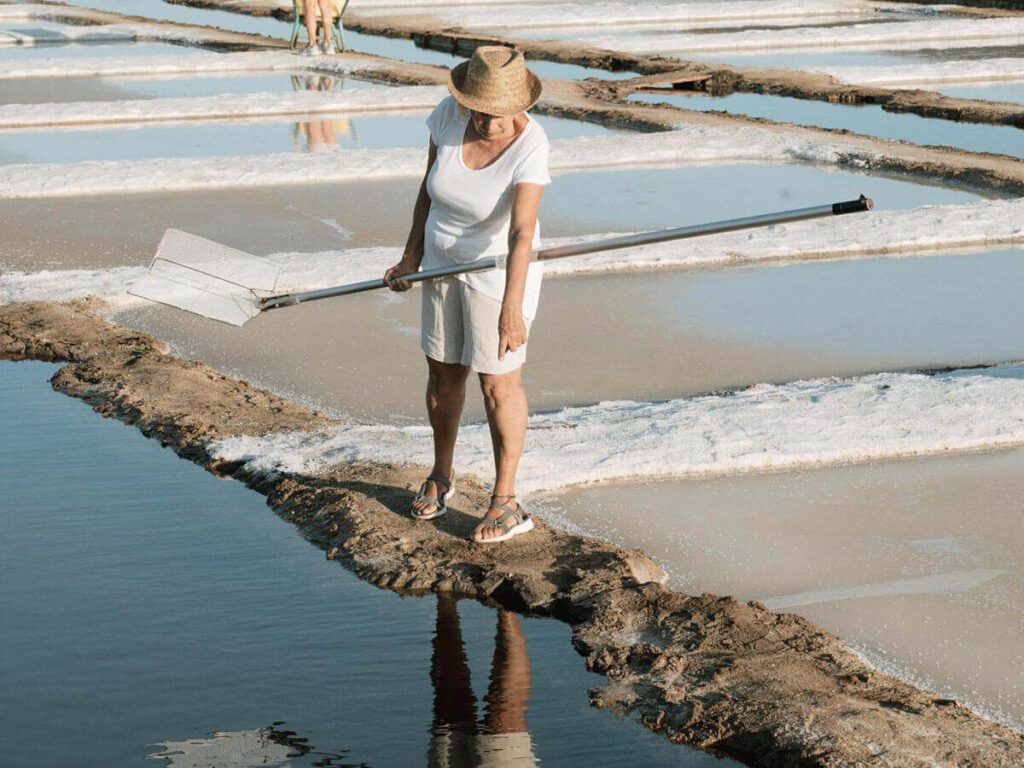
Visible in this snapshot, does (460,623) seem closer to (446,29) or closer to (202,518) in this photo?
(202,518)

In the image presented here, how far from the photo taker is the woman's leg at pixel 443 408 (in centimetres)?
412

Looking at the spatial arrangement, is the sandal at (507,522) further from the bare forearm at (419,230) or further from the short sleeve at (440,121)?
the short sleeve at (440,121)

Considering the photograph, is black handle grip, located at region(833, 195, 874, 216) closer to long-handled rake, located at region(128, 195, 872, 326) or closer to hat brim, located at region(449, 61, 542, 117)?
hat brim, located at region(449, 61, 542, 117)

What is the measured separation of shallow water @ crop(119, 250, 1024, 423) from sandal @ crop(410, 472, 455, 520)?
106 cm

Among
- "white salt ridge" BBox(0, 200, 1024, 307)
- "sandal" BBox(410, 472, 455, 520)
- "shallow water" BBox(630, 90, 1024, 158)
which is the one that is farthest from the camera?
"shallow water" BBox(630, 90, 1024, 158)

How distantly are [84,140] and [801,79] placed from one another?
754 cm

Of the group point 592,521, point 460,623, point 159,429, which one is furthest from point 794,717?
point 159,429

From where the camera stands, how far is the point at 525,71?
12.3 ft

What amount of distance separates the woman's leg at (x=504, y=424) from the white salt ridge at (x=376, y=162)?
6.65 m

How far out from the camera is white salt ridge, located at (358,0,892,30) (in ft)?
76.1

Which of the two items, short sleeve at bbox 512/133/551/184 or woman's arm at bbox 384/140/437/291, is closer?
short sleeve at bbox 512/133/551/184

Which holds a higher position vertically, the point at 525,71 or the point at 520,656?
the point at 525,71

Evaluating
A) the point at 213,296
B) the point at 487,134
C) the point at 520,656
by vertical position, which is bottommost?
the point at 520,656

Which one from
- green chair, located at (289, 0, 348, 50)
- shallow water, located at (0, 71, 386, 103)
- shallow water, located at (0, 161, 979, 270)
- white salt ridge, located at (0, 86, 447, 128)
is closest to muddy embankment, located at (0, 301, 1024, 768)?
shallow water, located at (0, 161, 979, 270)
